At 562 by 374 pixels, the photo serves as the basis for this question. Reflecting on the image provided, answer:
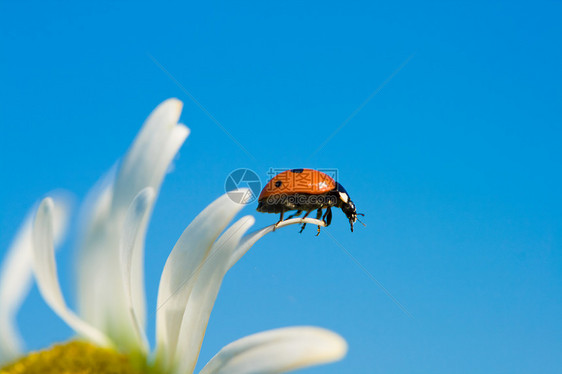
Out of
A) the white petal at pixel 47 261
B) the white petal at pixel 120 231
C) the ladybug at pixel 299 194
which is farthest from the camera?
the ladybug at pixel 299 194

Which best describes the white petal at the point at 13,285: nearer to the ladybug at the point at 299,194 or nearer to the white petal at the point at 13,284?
the white petal at the point at 13,284

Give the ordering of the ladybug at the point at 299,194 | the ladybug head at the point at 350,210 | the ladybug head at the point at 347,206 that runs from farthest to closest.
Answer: the ladybug head at the point at 350,210 → the ladybug head at the point at 347,206 → the ladybug at the point at 299,194

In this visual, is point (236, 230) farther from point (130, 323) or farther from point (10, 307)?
point (10, 307)

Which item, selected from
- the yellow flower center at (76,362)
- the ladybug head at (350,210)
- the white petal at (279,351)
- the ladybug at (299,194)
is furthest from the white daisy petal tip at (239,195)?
the ladybug head at (350,210)

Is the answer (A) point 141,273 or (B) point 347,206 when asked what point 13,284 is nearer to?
(A) point 141,273

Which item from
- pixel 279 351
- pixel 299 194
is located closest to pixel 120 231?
pixel 279 351

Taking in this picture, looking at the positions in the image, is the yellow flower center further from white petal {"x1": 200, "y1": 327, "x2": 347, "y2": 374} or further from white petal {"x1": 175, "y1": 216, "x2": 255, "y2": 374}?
white petal {"x1": 200, "y1": 327, "x2": 347, "y2": 374}
